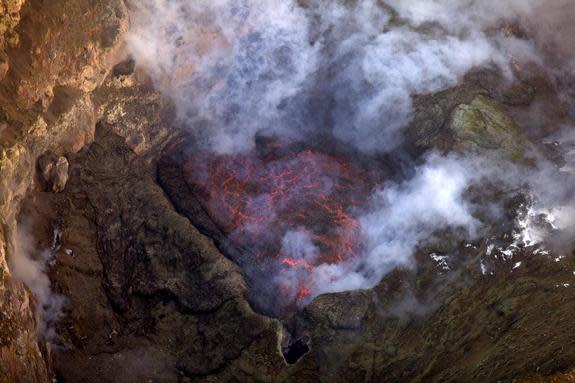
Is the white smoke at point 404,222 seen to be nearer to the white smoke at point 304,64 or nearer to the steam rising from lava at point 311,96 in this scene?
the steam rising from lava at point 311,96

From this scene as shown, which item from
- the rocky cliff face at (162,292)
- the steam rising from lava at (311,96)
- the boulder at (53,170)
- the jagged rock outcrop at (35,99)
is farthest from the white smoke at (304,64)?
the boulder at (53,170)

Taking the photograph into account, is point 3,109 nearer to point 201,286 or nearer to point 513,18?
point 201,286

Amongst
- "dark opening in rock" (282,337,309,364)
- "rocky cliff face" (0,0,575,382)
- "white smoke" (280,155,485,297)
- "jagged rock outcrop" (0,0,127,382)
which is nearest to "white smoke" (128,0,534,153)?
"white smoke" (280,155,485,297)

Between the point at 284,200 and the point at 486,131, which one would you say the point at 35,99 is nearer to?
the point at 284,200

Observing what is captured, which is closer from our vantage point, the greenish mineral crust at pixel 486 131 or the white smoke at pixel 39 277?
the white smoke at pixel 39 277

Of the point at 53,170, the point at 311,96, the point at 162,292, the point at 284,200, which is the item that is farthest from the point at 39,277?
the point at 311,96
